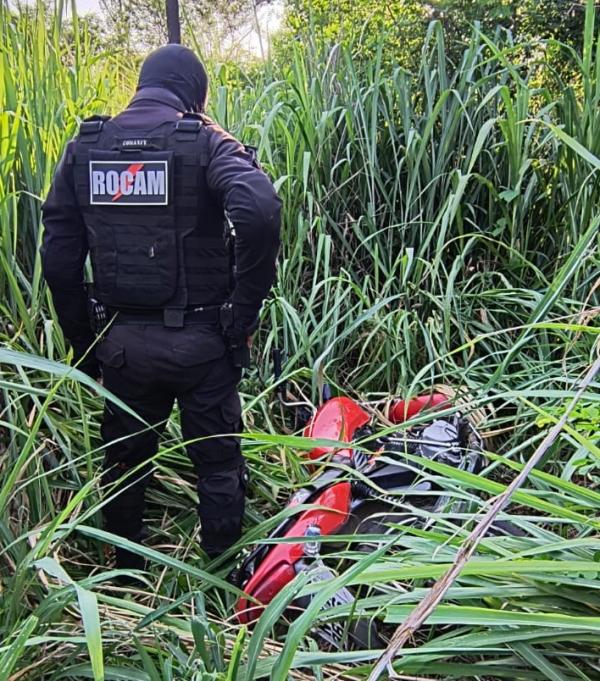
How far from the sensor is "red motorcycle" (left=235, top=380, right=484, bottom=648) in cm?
134

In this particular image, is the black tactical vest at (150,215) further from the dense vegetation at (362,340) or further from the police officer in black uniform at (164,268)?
the dense vegetation at (362,340)

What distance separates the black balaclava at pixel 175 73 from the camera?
5.80 ft

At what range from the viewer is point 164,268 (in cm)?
169

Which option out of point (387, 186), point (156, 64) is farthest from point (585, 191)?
point (156, 64)

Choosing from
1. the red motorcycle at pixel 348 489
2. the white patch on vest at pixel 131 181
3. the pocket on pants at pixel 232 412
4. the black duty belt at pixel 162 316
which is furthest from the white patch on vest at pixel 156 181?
the red motorcycle at pixel 348 489

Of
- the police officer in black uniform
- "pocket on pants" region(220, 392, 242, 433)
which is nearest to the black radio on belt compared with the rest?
the police officer in black uniform

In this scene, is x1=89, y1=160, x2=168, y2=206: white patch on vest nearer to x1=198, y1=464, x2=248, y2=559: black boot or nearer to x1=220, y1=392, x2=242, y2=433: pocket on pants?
x1=220, y1=392, x2=242, y2=433: pocket on pants

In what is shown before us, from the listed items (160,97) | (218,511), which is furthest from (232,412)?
(160,97)

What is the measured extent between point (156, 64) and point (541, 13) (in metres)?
3.63

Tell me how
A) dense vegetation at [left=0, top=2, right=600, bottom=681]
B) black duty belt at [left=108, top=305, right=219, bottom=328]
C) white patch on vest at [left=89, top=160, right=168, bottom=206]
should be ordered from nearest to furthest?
dense vegetation at [left=0, top=2, right=600, bottom=681], white patch on vest at [left=89, top=160, right=168, bottom=206], black duty belt at [left=108, top=305, right=219, bottom=328]

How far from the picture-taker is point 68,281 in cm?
170

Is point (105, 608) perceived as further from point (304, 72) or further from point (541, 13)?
point (541, 13)

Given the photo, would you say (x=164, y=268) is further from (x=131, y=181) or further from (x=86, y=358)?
(x=86, y=358)

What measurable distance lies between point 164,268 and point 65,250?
0.29 meters
